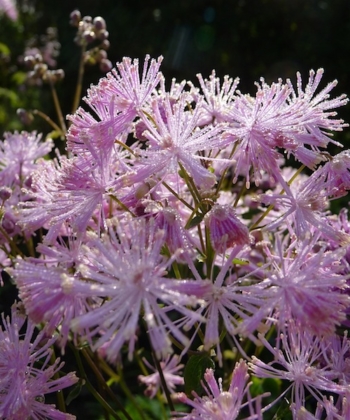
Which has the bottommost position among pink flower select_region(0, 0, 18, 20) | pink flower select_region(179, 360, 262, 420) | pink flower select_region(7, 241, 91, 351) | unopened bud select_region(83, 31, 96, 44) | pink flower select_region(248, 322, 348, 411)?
pink flower select_region(179, 360, 262, 420)

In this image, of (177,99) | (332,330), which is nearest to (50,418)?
(332,330)

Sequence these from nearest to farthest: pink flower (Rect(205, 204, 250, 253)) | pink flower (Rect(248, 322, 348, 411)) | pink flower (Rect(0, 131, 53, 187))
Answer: pink flower (Rect(205, 204, 250, 253)), pink flower (Rect(248, 322, 348, 411)), pink flower (Rect(0, 131, 53, 187))

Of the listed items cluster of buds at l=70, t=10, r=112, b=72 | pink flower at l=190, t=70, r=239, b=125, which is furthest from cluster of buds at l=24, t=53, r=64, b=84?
pink flower at l=190, t=70, r=239, b=125

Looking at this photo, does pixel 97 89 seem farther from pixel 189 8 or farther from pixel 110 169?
pixel 189 8

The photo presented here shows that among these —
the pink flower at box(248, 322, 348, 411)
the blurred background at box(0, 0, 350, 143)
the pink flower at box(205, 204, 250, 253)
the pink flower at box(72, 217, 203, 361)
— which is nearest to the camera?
the pink flower at box(72, 217, 203, 361)

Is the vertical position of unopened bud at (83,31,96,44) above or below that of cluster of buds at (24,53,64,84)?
above

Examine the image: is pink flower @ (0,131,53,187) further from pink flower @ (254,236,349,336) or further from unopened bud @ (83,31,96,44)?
pink flower @ (254,236,349,336)

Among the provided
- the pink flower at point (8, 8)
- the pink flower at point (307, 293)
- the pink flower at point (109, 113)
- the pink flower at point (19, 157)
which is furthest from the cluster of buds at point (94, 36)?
the pink flower at point (8, 8)
